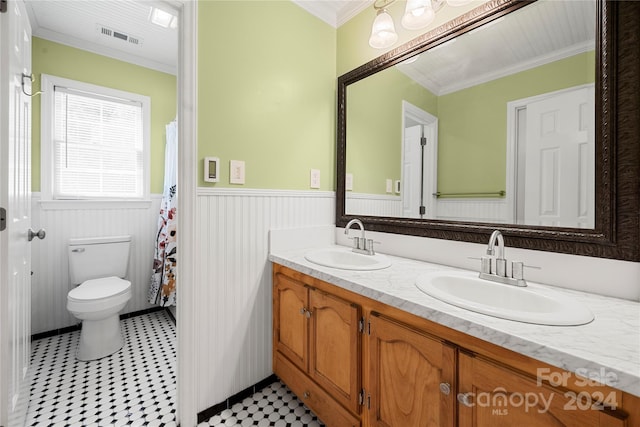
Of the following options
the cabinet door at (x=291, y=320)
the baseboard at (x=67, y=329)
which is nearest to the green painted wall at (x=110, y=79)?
the baseboard at (x=67, y=329)

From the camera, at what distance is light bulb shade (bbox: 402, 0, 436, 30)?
1.35 metres

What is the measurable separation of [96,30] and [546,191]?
316cm

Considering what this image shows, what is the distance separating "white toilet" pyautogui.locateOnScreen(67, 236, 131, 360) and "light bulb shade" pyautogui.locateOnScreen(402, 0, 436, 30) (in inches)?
99.8

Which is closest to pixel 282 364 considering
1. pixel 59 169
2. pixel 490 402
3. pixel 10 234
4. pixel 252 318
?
pixel 252 318

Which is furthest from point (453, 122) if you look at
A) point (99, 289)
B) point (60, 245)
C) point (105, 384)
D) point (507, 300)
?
point (60, 245)

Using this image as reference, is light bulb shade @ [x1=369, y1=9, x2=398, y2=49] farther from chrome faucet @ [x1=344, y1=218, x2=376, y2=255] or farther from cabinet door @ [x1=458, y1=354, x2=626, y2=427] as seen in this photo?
cabinet door @ [x1=458, y1=354, x2=626, y2=427]

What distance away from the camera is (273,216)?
1.67 meters

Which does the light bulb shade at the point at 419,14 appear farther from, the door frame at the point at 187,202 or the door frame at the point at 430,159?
the door frame at the point at 187,202

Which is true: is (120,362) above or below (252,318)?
below

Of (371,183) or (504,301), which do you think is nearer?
(504,301)

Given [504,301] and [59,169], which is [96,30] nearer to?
[59,169]

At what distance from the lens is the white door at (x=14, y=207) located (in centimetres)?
106

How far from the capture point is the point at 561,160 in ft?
3.40

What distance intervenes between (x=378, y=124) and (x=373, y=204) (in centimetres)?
51
